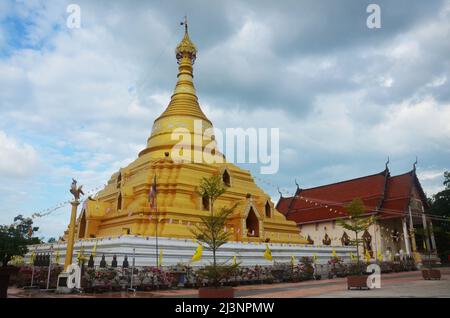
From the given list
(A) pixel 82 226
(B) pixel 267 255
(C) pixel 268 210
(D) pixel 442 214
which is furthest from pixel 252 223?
(D) pixel 442 214

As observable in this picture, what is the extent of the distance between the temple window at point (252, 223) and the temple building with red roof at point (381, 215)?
32.8ft

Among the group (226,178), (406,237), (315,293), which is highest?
(226,178)

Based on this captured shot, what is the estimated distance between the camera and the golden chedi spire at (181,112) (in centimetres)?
2930

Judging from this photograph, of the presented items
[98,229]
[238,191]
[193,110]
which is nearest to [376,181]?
[238,191]

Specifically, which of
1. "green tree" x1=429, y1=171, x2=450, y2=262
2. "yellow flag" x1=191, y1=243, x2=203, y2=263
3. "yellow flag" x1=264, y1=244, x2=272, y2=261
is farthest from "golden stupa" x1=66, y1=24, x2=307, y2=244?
"green tree" x1=429, y1=171, x2=450, y2=262

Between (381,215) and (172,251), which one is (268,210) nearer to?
(172,251)

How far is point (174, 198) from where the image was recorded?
23.8m

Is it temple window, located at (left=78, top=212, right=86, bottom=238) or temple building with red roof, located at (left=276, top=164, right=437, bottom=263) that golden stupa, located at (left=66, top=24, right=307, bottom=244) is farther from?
temple building with red roof, located at (left=276, top=164, right=437, bottom=263)

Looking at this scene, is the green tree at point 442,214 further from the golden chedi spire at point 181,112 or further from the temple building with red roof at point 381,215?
the golden chedi spire at point 181,112

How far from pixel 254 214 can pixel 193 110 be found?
34.0ft

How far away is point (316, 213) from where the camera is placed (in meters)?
39.8

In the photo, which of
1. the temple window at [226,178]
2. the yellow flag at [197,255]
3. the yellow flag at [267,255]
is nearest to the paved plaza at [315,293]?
the yellow flag at [197,255]

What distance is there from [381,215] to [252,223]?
14.8 m
